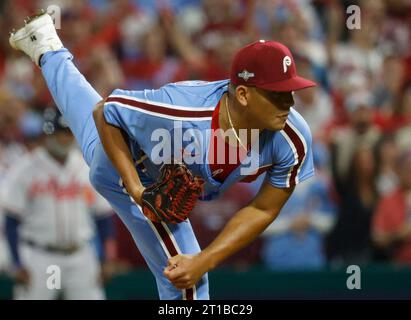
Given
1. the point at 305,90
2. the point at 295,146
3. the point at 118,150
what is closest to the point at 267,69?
the point at 295,146

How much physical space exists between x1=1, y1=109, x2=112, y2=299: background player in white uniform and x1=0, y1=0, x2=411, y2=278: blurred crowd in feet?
0.91

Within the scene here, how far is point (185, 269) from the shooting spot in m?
4.72

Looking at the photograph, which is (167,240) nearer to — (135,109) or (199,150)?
(199,150)

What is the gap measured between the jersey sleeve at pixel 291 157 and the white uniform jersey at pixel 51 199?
3.23m

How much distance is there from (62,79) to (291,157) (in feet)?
4.64

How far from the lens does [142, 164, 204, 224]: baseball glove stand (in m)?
4.71

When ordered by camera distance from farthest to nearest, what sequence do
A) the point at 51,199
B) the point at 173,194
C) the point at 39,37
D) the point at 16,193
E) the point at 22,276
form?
the point at 51,199 → the point at 16,193 → the point at 22,276 → the point at 39,37 → the point at 173,194

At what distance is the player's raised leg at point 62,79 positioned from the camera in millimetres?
5547

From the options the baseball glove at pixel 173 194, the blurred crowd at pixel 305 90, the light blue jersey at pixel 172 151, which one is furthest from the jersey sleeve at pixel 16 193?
the baseball glove at pixel 173 194

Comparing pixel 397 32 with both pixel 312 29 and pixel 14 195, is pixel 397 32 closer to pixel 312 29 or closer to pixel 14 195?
pixel 312 29

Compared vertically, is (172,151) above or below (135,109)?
below

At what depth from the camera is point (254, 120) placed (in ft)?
16.1

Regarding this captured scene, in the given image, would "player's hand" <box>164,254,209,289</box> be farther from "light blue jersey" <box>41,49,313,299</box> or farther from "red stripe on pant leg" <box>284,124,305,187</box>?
"red stripe on pant leg" <box>284,124,305,187</box>
